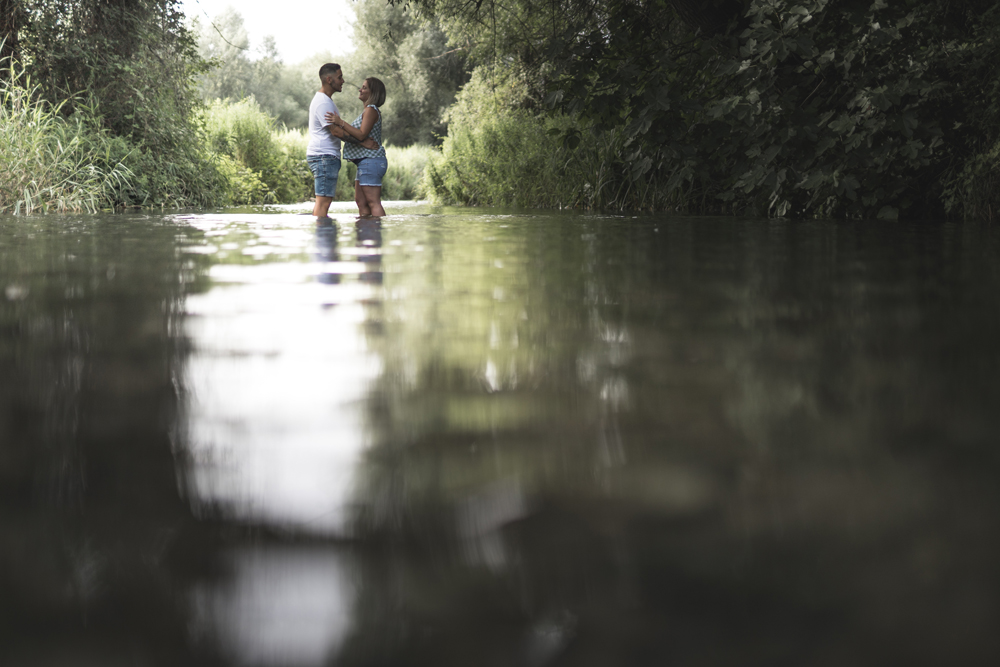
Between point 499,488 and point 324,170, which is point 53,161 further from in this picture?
point 499,488

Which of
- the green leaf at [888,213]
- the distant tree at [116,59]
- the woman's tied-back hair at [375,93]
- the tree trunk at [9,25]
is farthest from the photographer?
the distant tree at [116,59]

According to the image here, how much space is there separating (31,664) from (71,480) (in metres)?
0.29

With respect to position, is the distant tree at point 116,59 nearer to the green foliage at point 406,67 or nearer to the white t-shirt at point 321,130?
the white t-shirt at point 321,130

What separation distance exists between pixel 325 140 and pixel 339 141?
0.19 metres

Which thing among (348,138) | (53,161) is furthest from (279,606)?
(53,161)

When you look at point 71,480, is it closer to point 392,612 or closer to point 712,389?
point 392,612

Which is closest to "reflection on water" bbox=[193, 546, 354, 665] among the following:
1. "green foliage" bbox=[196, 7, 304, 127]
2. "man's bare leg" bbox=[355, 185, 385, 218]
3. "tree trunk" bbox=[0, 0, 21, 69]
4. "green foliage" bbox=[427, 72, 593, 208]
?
"man's bare leg" bbox=[355, 185, 385, 218]

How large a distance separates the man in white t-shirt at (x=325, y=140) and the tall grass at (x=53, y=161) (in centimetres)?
252

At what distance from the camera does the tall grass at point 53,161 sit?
289 inches

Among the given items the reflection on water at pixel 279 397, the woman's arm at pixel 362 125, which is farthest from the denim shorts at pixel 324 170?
the reflection on water at pixel 279 397

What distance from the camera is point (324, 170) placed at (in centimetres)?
724

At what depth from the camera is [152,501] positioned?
646mm

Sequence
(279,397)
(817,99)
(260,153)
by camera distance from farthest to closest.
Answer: (260,153) < (817,99) < (279,397)

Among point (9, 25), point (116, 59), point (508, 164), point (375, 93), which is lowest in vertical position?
point (508, 164)
